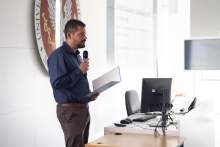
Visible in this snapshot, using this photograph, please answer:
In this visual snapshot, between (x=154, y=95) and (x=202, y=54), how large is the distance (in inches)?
111

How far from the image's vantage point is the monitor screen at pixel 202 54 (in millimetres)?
5266

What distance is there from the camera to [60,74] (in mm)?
2607

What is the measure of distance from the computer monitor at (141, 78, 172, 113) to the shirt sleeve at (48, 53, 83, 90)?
707 mm

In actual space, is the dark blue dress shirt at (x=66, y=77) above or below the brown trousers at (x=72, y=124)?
above

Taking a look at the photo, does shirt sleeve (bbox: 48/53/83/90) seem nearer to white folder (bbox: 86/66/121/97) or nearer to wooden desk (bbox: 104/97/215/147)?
white folder (bbox: 86/66/121/97)

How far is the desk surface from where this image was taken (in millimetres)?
2317

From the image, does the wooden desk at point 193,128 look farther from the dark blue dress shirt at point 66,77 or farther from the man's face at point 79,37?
the man's face at point 79,37

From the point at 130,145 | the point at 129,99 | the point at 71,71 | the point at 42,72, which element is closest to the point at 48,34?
the point at 42,72

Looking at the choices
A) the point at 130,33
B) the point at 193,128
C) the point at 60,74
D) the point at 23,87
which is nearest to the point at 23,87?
the point at 23,87

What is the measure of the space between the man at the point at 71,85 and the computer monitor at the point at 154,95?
0.53 metres

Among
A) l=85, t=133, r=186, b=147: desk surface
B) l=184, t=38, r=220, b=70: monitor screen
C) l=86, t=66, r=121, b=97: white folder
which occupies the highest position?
l=184, t=38, r=220, b=70: monitor screen

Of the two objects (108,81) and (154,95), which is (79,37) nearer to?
(108,81)

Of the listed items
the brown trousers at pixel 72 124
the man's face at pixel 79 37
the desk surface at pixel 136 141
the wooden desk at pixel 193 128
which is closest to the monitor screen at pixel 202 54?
the wooden desk at pixel 193 128

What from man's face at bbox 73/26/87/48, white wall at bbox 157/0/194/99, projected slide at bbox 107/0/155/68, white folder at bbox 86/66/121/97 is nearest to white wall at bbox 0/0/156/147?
man's face at bbox 73/26/87/48
